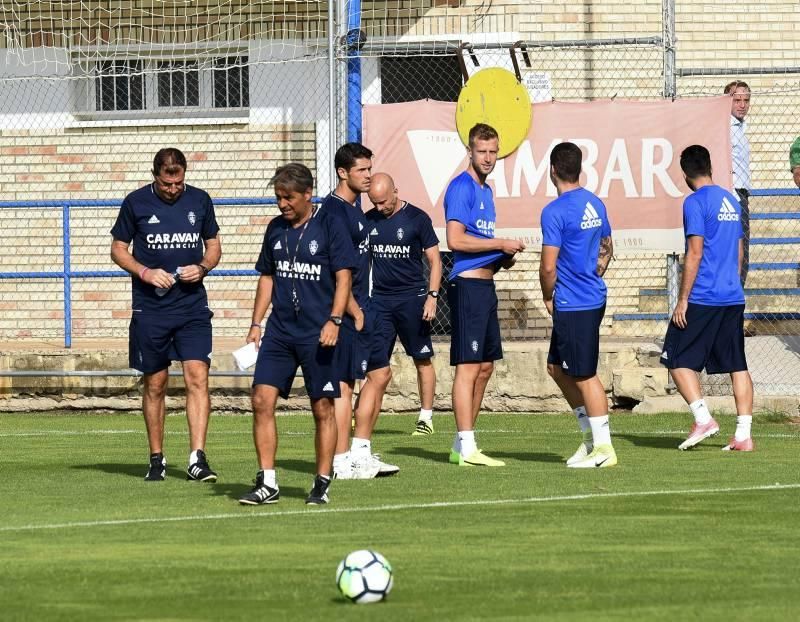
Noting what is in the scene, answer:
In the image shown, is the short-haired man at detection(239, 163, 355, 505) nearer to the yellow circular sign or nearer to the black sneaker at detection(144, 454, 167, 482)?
the black sneaker at detection(144, 454, 167, 482)

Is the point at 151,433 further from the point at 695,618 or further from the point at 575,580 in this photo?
the point at 695,618

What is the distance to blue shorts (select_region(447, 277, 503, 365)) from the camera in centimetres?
1171

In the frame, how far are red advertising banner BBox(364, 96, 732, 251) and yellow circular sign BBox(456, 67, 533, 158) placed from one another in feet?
0.28

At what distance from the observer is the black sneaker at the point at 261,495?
31.1ft

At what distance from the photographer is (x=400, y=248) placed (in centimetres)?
1391

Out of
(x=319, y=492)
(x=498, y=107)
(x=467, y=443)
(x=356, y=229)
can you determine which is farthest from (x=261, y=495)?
(x=498, y=107)

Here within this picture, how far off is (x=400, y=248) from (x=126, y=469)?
3191 mm

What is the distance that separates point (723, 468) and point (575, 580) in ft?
14.9

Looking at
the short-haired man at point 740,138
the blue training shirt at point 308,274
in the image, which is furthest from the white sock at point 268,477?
the short-haired man at point 740,138

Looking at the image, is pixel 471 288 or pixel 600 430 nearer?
pixel 600 430

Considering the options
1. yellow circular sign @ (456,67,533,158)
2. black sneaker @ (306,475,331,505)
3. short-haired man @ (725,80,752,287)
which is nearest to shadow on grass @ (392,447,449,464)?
black sneaker @ (306,475,331,505)

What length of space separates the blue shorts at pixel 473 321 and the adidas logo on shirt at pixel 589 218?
2.89ft

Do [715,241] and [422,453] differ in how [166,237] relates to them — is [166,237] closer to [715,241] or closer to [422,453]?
[422,453]

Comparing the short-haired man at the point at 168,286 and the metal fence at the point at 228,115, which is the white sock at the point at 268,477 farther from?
the metal fence at the point at 228,115
